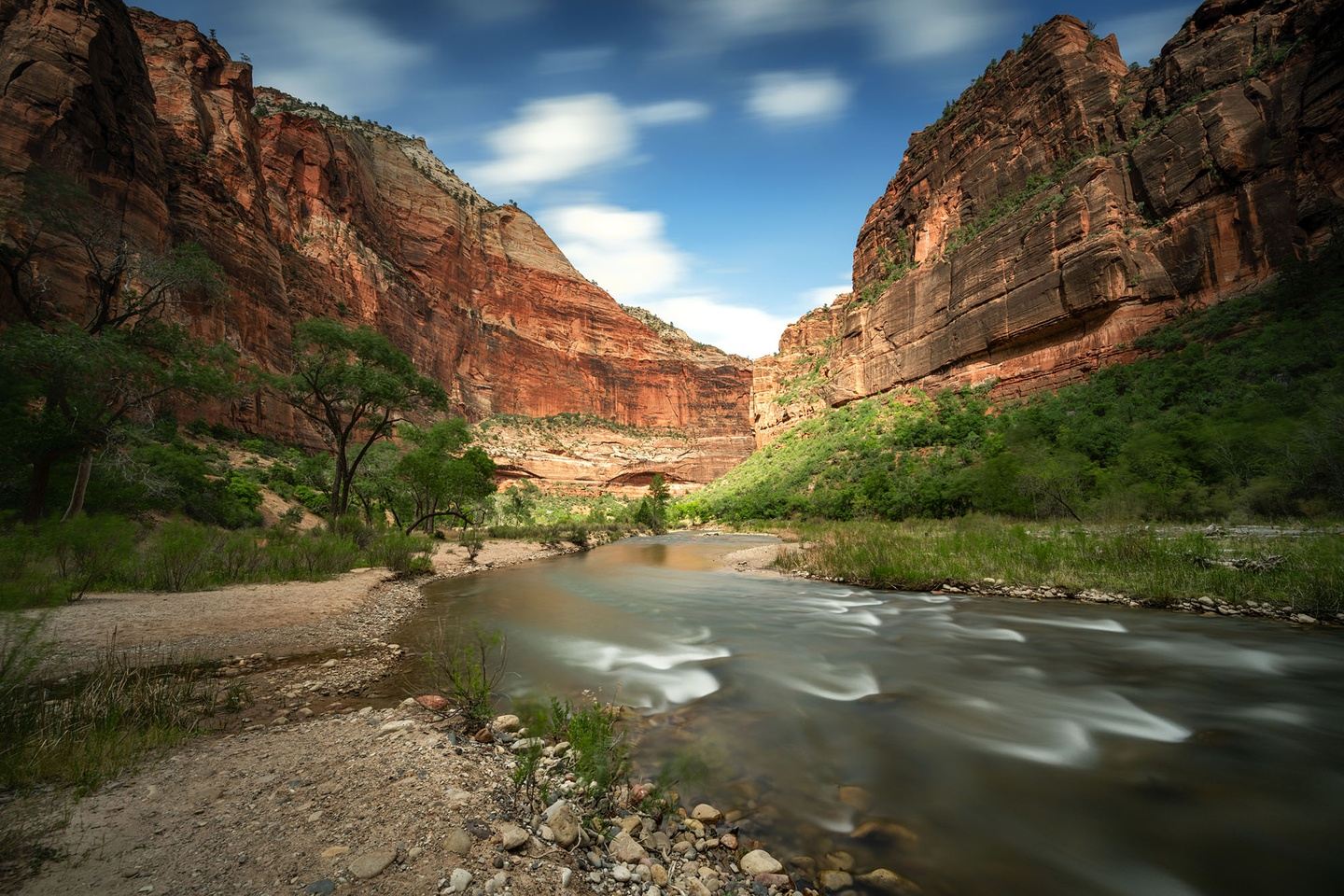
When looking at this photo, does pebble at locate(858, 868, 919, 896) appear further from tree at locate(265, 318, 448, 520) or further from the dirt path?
tree at locate(265, 318, 448, 520)

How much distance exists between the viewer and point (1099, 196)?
3200 cm

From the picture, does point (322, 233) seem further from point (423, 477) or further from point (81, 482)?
point (81, 482)

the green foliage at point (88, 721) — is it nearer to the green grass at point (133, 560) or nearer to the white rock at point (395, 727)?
the white rock at point (395, 727)

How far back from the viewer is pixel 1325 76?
72.9ft

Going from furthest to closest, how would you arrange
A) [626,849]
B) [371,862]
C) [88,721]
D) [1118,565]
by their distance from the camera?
[1118,565], [88,721], [626,849], [371,862]

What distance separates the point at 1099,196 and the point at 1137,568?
35.8 m

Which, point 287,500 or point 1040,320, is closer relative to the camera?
point 287,500

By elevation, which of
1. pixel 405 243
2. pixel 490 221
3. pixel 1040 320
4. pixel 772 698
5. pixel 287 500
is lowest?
pixel 772 698

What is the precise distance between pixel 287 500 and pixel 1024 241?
50.9 metres

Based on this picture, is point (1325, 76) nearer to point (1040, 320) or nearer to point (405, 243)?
point (1040, 320)

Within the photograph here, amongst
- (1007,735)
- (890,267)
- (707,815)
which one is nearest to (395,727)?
(707,815)

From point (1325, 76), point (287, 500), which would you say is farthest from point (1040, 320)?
point (287, 500)

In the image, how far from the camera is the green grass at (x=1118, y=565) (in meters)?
7.20

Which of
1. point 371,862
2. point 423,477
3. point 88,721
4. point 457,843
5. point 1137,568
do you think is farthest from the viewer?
point 423,477
